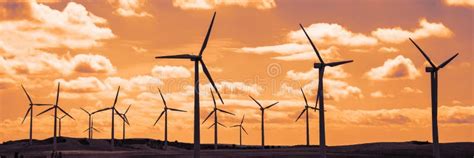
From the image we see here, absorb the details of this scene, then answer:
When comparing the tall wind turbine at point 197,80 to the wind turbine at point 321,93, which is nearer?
the tall wind turbine at point 197,80

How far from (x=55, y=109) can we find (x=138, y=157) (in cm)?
2619

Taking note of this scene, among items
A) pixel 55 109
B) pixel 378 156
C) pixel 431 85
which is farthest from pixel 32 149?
pixel 431 85

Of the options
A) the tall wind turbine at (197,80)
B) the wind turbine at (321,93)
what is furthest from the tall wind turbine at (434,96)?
the tall wind turbine at (197,80)

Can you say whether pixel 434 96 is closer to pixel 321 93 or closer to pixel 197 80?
pixel 321 93

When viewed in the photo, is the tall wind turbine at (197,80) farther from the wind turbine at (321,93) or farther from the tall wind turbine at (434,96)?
the tall wind turbine at (434,96)

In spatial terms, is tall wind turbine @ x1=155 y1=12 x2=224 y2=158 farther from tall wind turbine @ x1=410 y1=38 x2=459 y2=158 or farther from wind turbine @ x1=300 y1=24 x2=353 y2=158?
tall wind turbine @ x1=410 y1=38 x2=459 y2=158

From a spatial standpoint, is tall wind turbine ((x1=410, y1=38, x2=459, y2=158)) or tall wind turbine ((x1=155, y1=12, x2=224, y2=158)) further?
tall wind turbine ((x1=410, y1=38, x2=459, y2=158))

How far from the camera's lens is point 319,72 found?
3445 inches

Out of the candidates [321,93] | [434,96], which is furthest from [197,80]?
[434,96]

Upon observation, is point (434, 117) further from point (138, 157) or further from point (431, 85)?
point (138, 157)

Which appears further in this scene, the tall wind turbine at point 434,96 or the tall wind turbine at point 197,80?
the tall wind turbine at point 434,96

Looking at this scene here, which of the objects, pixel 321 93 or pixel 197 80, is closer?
pixel 197 80

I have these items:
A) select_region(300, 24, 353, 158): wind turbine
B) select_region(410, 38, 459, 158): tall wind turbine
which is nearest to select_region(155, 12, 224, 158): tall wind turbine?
select_region(300, 24, 353, 158): wind turbine

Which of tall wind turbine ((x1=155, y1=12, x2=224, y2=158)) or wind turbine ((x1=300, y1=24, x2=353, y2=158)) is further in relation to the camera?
wind turbine ((x1=300, y1=24, x2=353, y2=158))
